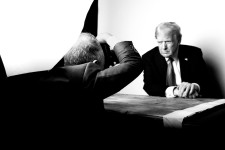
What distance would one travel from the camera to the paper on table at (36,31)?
1.58 ft

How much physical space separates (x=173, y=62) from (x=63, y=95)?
187 cm

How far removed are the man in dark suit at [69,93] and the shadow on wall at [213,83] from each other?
195 centimetres

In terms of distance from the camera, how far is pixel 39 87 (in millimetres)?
612

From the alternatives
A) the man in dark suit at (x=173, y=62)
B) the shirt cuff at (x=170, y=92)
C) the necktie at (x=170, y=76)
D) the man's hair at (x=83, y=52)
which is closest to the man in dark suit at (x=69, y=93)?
the man's hair at (x=83, y=52)

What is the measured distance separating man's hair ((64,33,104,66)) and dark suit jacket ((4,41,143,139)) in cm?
4

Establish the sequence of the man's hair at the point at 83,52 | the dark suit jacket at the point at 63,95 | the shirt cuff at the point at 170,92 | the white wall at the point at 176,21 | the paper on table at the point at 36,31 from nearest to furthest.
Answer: the paper on table at the point at 36,31 < the dark suit jacket at the point at 63,95 < the man's hair at the point at 83,52 < the shirt cuff at the point at 170,92 < the white wall at the point at 176,21

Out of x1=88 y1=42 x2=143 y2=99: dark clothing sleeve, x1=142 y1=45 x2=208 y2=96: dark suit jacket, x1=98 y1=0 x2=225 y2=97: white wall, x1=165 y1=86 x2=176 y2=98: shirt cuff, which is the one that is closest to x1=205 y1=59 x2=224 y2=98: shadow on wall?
x1=98 y1=0 x2=225 y2=97: white wall

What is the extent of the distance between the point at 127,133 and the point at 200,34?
180 centimetres

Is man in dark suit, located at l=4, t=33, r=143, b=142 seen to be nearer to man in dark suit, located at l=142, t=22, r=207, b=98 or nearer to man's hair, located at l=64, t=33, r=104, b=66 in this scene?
man's hair, located at l=64, t=33, r=104, b=66

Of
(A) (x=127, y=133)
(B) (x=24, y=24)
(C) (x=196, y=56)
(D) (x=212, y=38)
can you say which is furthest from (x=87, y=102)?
(D) (x=212, y=38)

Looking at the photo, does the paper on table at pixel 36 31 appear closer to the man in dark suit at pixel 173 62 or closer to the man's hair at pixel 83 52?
the man's hair at pixel 83 52

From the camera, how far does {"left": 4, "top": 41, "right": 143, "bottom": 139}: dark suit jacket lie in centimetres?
59

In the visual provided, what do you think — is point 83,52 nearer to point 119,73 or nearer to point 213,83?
point 119,73

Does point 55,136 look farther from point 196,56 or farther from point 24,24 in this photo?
point 196,56
